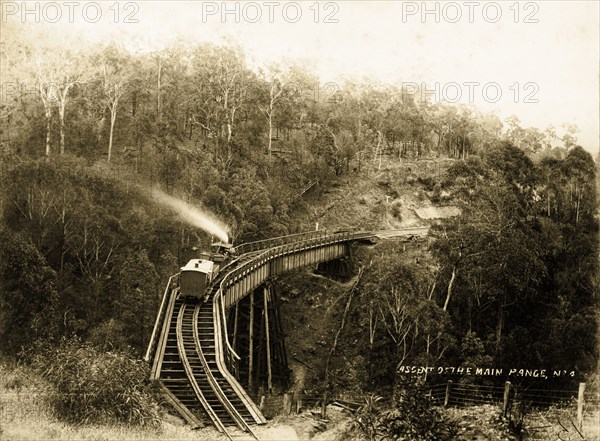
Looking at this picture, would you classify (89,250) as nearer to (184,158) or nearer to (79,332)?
(79,332)

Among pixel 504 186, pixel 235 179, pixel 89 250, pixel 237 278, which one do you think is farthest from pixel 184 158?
pixel 504 186

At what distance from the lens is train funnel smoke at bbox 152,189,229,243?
1358 inches

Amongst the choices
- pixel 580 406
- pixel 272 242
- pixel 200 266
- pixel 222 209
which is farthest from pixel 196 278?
pixel 272 242

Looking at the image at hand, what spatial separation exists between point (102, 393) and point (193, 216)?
18977 mm

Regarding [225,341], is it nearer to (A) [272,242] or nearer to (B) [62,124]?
(B) [62,124]

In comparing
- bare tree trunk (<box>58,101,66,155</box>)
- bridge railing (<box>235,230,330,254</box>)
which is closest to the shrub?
bridge railing (<box>235,230,330,254</box>)

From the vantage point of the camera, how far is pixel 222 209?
3750 centimetres

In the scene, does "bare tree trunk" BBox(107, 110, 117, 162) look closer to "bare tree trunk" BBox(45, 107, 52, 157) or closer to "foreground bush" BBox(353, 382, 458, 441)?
"bare tree trunk" BBox(45, 107, 52, 157)

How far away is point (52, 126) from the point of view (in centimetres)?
3003

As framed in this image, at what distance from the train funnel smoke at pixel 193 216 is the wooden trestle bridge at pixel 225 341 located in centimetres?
215

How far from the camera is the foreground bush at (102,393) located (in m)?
17.3

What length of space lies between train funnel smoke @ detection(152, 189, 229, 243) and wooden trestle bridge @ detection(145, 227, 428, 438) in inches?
84.6

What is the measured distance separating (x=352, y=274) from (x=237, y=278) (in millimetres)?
16300

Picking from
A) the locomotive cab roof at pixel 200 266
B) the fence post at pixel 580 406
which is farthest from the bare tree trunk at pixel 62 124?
the fence post at pixel 580 406
